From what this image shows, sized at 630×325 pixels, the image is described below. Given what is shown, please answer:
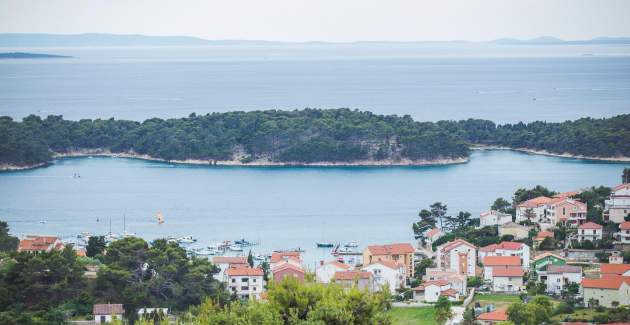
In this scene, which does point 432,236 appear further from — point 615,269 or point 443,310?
point 443,310

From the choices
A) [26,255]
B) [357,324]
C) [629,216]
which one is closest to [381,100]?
[629,216]

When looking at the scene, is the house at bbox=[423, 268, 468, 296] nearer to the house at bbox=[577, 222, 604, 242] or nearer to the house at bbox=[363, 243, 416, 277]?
the house at bbox=[363, 243, 416, 277]

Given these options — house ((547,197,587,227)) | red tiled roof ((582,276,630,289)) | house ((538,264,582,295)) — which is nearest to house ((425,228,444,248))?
house ((547,197,587,227))

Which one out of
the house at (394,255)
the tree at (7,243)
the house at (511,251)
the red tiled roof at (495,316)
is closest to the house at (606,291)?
the red tiled roof at (495,316)

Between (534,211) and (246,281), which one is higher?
(534,211)

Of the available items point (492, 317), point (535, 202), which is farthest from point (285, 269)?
point (535, 202)

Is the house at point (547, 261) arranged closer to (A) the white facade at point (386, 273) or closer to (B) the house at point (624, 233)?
(B) the house at point (624, 233)
